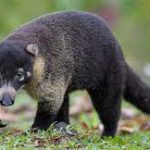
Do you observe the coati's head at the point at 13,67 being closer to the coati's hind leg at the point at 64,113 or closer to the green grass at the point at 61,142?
the green grass at the point at 61,142

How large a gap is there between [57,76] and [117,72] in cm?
125

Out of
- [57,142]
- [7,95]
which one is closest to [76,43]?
[7,95]

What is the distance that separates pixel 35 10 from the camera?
73.8ft

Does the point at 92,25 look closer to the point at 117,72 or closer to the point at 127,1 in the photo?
the point at 117,72

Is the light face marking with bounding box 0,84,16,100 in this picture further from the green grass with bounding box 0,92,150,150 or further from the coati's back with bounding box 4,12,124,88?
the coati's back with bounding box 4,12,124,88

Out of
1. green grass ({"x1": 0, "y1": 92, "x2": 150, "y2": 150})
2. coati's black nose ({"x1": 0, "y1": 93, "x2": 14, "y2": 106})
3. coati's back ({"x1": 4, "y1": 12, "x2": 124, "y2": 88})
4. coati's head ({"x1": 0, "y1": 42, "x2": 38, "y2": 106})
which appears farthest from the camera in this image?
coati's back ({"x1": 4, "y1": 12, "x2": 124, "y2": 88})

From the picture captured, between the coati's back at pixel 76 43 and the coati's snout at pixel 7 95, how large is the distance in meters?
0.86

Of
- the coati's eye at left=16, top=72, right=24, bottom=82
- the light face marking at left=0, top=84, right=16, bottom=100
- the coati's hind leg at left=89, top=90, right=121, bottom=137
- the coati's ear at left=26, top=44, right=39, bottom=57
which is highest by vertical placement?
Answer: the coati's ear at left=26, top=44, right=39, bottom=57

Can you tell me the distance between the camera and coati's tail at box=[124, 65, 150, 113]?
11.1 m

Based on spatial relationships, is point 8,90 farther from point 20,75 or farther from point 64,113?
point 64,113

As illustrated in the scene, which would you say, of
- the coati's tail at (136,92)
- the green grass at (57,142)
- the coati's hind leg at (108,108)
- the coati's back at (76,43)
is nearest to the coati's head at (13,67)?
the coati's back at (76,43)

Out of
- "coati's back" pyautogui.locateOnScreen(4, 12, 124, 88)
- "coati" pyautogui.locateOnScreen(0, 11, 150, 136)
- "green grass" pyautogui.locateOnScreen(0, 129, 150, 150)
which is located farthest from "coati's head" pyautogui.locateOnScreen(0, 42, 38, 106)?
"green grass" pyautogui.locateOnScreen(0, 129, 150, 150)

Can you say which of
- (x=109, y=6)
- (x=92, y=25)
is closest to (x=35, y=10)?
(x=109, y=6)

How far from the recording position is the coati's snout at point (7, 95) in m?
8.42
